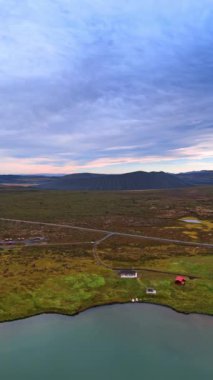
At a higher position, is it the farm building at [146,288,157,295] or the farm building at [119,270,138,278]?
the farm building at [119,270,138,278]

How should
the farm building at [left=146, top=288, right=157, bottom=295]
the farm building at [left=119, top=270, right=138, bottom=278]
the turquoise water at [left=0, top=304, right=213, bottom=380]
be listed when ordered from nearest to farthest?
the turquoise water at [left=0, top=304, right=213, bottom=380] < the farm building at [left=146, top=288, right=157, bottom=295] < the farm building at [left=119, top=270, right=138, bottom=278]

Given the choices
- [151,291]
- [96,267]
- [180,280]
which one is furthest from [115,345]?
[96,267]

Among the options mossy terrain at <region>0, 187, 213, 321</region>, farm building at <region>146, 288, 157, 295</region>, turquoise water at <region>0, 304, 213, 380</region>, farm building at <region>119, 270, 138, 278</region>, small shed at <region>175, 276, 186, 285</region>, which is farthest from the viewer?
farm building at <region>119, 270, 138, 278</region>

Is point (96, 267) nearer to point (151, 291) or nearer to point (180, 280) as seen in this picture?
point (151, 291)

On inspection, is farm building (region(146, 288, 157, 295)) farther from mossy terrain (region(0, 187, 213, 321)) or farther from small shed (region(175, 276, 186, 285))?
small shed (region(175, 276, 186, 285))

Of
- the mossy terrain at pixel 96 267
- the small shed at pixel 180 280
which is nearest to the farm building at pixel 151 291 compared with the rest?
the mossy terrain at pixel 96 267

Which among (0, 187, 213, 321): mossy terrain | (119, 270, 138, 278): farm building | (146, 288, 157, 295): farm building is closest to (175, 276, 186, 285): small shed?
(0, 187, 213, 321): mossy terrain

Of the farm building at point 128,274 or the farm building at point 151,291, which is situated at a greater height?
the farm building at point 128,274

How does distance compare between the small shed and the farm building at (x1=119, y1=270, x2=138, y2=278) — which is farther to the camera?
the farm building at (x1=119, y1=270, x2=138, y2=278)

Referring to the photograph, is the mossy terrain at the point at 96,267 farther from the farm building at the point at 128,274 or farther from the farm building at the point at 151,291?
the farm building at the point at 128,274
